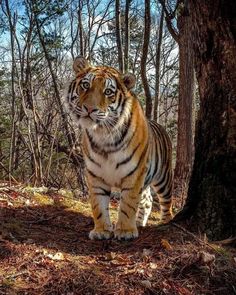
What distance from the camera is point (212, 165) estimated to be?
13.0 feet

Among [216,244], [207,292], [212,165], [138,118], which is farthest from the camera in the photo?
[138,118]

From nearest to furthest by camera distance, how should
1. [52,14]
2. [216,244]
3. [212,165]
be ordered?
[216,244] < [212,165] < [52,14]

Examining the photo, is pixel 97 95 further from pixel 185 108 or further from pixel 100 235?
pixel 185 108

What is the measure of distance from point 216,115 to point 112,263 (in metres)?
1.59

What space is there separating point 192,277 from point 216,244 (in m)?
0.53

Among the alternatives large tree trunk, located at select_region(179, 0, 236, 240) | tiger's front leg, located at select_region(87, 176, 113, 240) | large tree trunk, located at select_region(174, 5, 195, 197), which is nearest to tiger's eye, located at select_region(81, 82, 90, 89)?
tiger's front leg, located at select_region(87, 176, 113, 240)

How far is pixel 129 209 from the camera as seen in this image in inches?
160

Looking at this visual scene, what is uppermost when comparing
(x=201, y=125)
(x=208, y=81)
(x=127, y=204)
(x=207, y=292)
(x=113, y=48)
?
(x=113, y=48)

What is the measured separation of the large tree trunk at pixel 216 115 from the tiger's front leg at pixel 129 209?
45 centimetres

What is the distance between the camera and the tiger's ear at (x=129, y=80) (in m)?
4.25

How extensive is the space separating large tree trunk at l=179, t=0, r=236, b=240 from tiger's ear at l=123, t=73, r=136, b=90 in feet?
1.97

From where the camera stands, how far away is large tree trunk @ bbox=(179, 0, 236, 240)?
3.79 metres

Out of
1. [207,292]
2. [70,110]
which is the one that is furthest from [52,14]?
[207,292]

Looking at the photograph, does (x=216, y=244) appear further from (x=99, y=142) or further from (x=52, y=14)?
(x=52, y=14)
